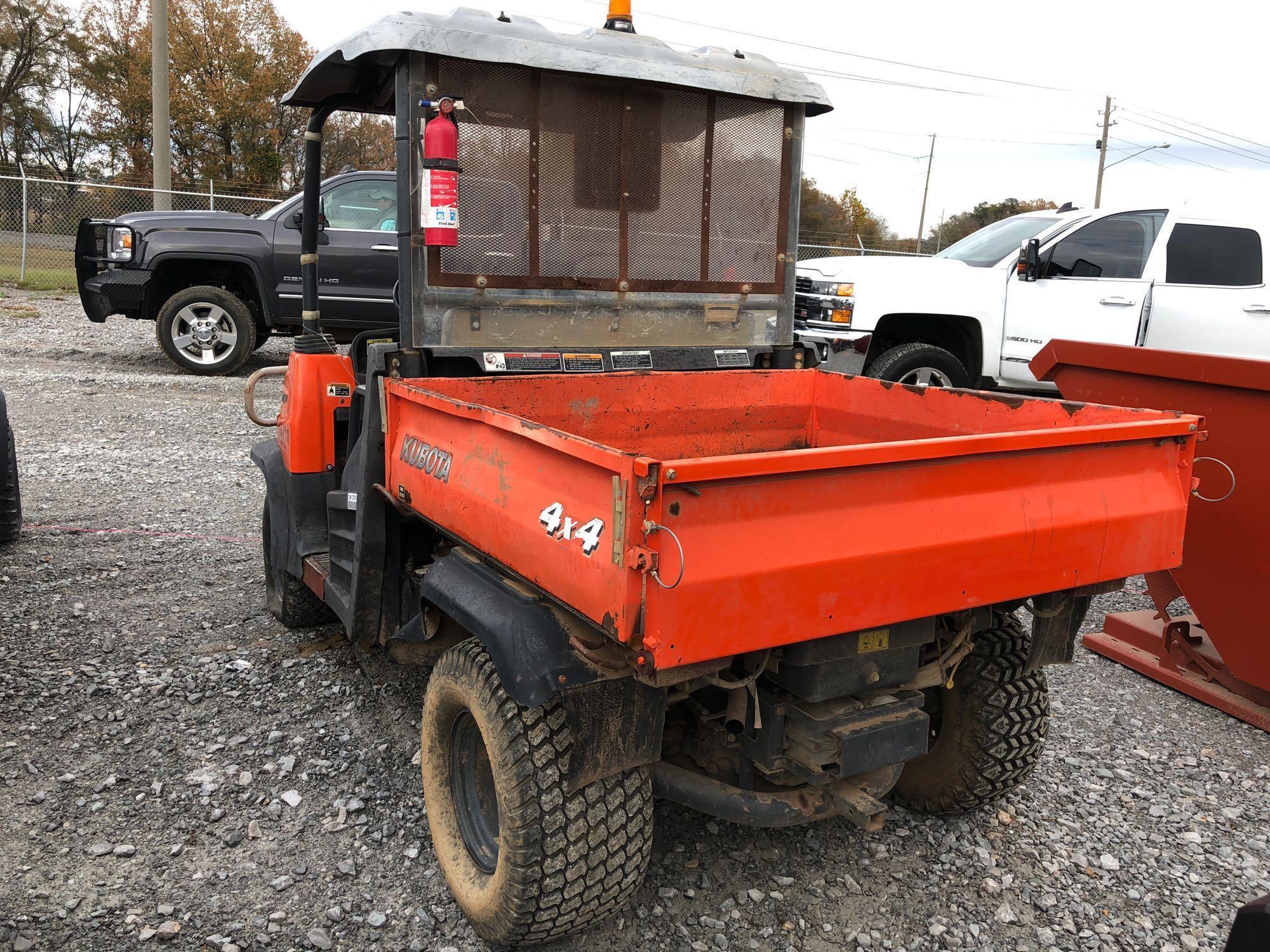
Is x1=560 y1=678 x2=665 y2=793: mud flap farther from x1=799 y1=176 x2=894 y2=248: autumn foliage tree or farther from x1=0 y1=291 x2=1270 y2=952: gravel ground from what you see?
x1=799 y1=176 x2=894 y2=248: autumn foliage tree

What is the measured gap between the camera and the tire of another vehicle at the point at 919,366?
26.0 ft

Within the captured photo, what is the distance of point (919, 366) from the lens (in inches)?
317

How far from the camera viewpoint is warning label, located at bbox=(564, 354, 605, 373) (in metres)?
3.60

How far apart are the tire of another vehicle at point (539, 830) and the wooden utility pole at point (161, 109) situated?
16.0m

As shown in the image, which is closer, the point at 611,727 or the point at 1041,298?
the point at 611,727

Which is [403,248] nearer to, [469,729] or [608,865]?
[469,729]

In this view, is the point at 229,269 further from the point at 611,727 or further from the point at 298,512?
the point at 611,727

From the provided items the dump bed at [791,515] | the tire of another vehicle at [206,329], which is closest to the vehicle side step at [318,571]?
the dump bed at [791,515]

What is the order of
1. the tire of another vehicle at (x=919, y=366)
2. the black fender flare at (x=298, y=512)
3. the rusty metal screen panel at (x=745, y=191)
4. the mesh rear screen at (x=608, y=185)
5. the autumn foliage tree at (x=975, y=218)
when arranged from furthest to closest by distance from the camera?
the autumn foliage tree at (x=975, y=218) < the tire of another vehicle at (x=919, y=366) < the black fender flare at (x=298, y=512) < the rusty metal screen panel at (x=745, y=191) < the mesh rear screen at (x=608, y=185)

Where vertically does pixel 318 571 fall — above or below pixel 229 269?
below

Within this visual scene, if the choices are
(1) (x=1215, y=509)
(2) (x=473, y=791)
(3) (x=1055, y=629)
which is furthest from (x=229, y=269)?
(3) (x=1055, y=629)

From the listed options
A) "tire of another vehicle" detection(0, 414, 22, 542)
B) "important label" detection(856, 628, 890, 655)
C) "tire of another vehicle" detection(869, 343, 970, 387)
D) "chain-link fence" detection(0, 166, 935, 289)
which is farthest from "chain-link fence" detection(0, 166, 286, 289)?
"important label" detection(856, 628, 890, 655)

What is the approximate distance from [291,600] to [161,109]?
49.1 ft

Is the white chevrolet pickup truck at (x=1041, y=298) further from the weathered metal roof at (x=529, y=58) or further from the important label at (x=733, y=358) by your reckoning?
the weathered metal roof at (x=529, y=58)
